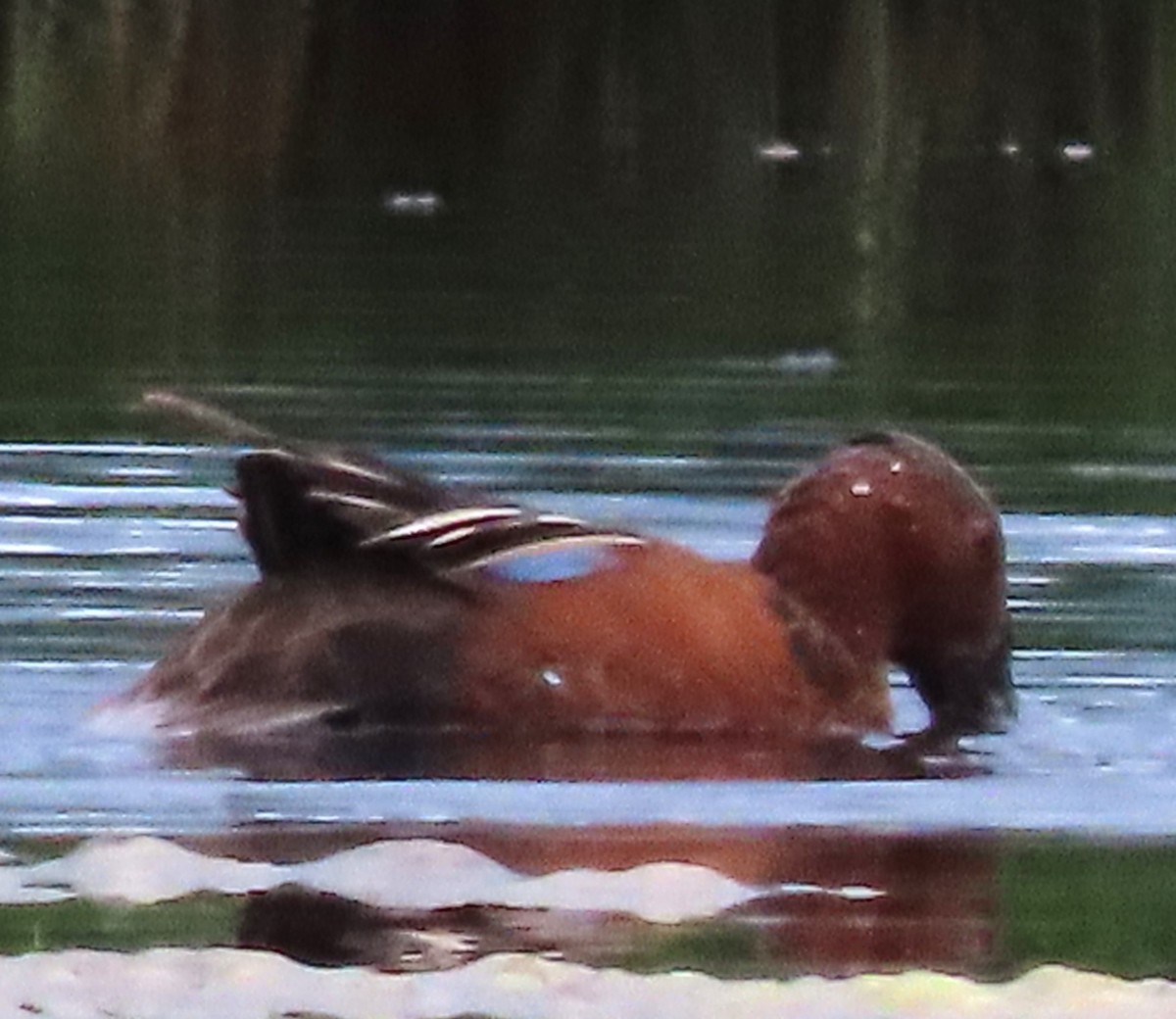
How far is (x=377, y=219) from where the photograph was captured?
579 inches

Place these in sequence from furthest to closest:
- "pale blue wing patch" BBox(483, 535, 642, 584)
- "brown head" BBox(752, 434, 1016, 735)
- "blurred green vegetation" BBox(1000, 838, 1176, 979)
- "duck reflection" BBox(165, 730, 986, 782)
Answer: "brown head" BBox(752, 434, 1016, 735)
"pale blue wing patch" BBox(483, 535, 642, 584)
"duck reflection" BBox(165, 730, 986, 782)
"blurred green vegetation" BBox(1000, 838, 1176, 979)

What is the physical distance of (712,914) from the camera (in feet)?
15.8

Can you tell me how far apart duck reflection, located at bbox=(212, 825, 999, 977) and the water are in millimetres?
158

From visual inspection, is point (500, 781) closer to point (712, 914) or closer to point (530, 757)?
point (530, 757)

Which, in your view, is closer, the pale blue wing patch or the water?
the water

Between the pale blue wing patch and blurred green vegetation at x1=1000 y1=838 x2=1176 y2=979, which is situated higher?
the pale blue wing patch

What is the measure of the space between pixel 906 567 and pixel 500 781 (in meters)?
1.01

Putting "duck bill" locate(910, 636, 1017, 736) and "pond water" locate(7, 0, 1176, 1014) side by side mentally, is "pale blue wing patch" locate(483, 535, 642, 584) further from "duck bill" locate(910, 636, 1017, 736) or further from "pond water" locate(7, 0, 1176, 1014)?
"duck bill" locate(910, 636, 1017, 736)

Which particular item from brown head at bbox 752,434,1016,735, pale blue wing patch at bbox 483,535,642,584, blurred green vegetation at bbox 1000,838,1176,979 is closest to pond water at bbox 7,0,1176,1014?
blurred green vegetation at bbox 1000,838,1176,979

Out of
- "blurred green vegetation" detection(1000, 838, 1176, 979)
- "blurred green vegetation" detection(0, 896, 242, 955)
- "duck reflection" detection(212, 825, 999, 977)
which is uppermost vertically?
"blurred green vegetation" detection(0, 896, 242, 955)

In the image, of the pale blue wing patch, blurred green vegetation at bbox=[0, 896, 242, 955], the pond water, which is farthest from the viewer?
the pale blue wing patch

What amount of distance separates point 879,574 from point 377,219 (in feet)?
28.1

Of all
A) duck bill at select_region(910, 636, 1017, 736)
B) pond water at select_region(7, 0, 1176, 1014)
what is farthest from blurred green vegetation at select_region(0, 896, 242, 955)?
duck bill at select_region(910, 636, 1017, 736)

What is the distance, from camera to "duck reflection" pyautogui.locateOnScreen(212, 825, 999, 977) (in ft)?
14.9
